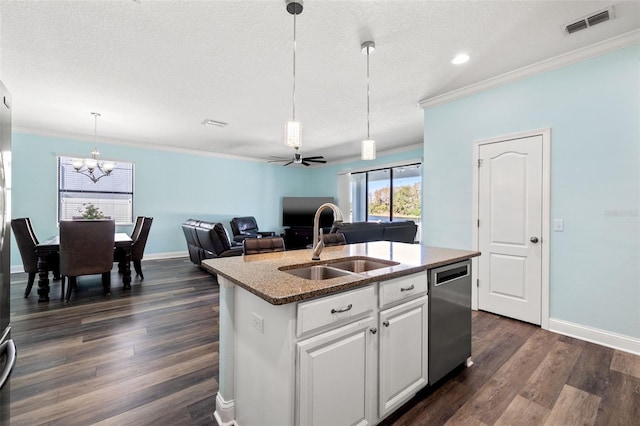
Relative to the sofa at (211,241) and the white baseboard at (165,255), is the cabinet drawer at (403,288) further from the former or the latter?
the white baseboard at (165,255)

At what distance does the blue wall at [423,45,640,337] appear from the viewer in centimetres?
239

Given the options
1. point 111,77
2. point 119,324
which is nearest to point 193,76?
point 111,77

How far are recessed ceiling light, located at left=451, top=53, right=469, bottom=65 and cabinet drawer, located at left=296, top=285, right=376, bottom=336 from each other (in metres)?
2.52

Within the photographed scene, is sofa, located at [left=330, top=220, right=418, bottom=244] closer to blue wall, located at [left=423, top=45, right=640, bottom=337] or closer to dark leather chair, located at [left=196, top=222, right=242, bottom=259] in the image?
dark leather chair, located at [left=196, top=222, right=242, bottom=259]

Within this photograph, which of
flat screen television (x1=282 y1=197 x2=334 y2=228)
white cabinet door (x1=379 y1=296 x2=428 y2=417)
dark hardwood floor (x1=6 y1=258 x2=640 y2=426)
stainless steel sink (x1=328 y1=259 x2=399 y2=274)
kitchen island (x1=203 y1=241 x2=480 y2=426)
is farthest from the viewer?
flat screen television (x1=282 y1=197 x2=334 y2=228)

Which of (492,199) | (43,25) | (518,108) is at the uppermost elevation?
(43,25)

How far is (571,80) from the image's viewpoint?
2.68 m

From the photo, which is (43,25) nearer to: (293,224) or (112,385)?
(112,385)

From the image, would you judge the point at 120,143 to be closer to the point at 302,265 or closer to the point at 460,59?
the point at 302,265

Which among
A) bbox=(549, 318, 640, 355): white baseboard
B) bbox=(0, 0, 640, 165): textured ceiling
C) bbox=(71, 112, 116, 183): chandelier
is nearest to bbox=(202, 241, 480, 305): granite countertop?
bbox=(549, 318, 640, 355): white baseboard

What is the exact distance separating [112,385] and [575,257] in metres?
4.07

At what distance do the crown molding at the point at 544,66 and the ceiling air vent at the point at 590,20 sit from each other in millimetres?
393

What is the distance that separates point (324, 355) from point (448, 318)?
3.71ft

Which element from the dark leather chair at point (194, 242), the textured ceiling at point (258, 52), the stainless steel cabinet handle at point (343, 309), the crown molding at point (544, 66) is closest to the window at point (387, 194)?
the textured ceiling at point (258, 52)
